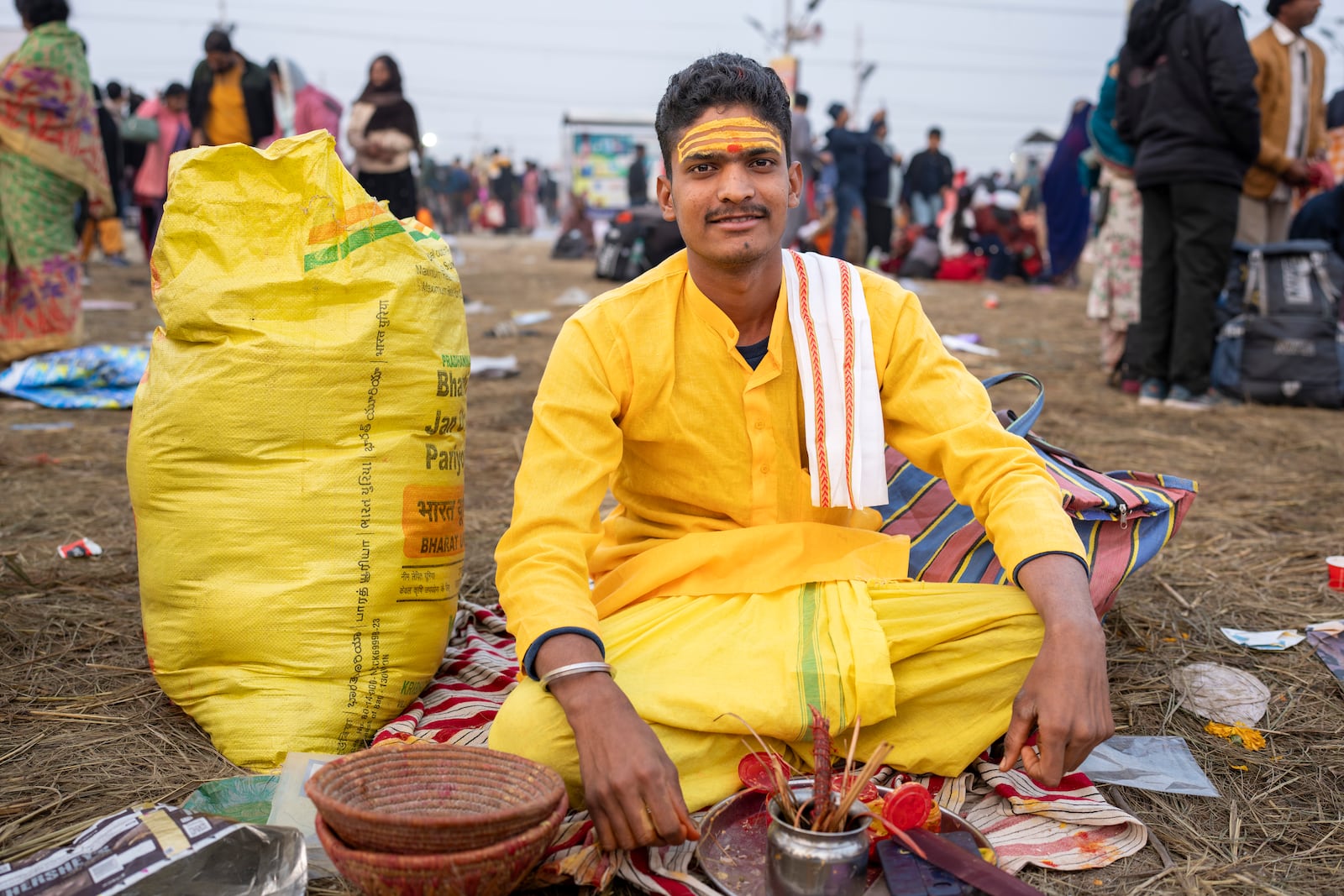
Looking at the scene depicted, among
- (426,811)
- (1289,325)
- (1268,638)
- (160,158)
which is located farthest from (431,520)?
(160,158)

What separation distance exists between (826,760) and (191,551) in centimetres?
129

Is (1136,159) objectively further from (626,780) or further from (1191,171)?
(626,780)

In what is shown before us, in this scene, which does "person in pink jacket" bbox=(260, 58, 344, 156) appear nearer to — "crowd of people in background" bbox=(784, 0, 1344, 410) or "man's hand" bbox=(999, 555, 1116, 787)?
"crowd of people in background" bbox=(784, 0, 1344, 410)

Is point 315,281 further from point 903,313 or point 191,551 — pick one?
point 903,313

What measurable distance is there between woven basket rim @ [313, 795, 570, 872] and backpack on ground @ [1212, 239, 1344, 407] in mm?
5286

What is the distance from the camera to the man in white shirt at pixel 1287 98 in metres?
5.39

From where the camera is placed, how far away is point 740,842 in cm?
175

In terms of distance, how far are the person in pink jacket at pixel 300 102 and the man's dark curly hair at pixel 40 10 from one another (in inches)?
104

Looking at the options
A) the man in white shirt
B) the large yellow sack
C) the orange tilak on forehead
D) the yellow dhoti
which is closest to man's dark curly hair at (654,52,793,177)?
the orange tilak on forehead

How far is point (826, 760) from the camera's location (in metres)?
1.52

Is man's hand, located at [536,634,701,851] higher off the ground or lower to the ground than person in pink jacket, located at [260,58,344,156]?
lower

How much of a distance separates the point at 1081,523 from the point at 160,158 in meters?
9.85

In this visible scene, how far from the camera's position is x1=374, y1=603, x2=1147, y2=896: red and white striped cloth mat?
1.62 m

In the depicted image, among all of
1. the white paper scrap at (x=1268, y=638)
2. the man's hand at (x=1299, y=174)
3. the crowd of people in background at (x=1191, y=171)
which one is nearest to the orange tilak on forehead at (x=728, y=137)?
the white paper scrap at (x=1268, y=638)
